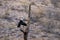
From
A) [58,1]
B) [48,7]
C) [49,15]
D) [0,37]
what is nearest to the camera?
[0,37]

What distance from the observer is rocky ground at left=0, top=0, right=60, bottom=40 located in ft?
11.3

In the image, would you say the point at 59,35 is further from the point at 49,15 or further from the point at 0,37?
the point at 0,37

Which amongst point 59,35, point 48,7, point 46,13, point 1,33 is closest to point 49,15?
point 46,13

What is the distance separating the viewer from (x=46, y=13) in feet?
14.0

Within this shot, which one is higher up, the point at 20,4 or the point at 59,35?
the point at 20,4

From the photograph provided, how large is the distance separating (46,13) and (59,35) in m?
0.90

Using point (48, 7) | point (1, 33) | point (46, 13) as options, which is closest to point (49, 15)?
point (46, 13)

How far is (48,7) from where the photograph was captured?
4539mm

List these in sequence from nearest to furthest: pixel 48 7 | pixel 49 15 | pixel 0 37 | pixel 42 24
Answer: pixel 0 37
pixel 42 24
pixel 49 15
pixel 48 7

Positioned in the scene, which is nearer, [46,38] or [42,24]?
[46,38]

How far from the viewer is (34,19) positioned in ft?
13.1

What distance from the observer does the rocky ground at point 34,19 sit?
3443mm

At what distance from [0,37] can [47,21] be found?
110 cm

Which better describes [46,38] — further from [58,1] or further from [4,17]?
[58,1]
